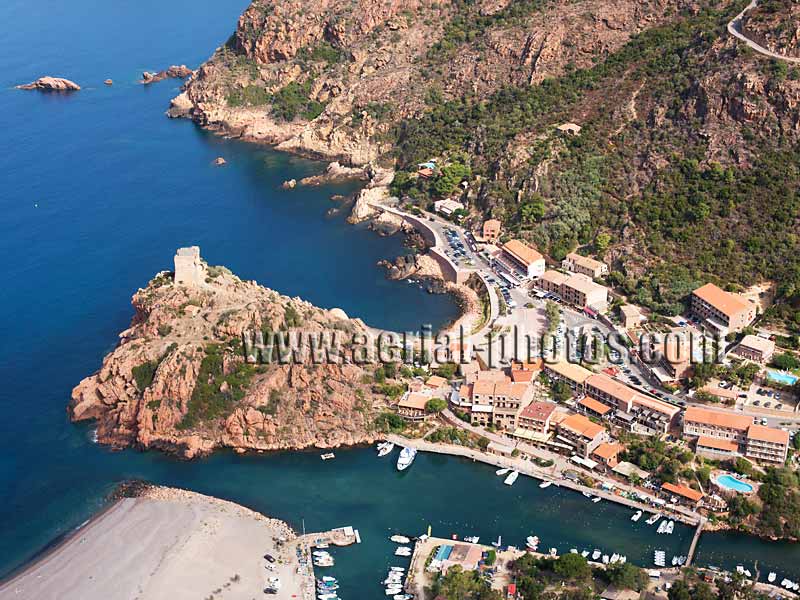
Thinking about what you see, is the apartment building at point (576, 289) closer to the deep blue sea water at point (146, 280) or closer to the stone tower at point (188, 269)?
the deep blue sea water at point (146, 280)

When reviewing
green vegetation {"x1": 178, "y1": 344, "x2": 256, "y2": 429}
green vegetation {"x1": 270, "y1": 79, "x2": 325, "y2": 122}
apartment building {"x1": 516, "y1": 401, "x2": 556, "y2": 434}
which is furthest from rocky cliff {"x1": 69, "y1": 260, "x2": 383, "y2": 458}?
green vegetation {"x1": 270, "y1": 79, "x2": 325, "y2": 122}

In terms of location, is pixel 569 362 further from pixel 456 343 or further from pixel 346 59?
pixel 346 59

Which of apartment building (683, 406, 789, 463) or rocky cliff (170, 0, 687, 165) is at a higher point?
rocky cliff (170, 0, 687, 165)

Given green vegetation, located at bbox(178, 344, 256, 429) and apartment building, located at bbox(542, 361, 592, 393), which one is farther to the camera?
apartment building, located at bbox(542, 361, 592, 393)

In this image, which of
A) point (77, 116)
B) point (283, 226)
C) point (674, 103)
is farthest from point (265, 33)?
point (674, 103)

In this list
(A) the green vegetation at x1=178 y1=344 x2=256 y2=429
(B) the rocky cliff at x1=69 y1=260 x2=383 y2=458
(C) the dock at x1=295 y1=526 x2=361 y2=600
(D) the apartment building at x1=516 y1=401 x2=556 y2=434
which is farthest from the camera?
(A) the green vegetation at x1=178 y1=344 x2=256 y2=429

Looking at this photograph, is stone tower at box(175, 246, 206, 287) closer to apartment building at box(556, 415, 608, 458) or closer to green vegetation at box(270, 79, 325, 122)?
apartment building at box(556, 415, 608, 458)

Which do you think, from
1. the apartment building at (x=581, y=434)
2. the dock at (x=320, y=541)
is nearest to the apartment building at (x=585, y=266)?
the apartment building at (x=581, y=434)
